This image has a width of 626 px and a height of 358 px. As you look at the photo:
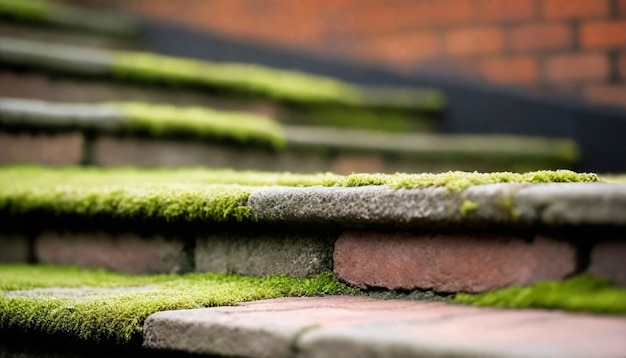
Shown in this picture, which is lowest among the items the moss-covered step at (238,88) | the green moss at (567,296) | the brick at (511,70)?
the green moss at (567,296)

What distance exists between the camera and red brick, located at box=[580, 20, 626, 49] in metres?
3.22

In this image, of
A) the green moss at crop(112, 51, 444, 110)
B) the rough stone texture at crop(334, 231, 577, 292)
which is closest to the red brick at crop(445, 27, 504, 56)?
the green moss at crop(112, 51, 444, 110)

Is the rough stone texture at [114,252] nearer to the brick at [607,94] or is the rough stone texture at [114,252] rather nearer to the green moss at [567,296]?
the green moss at [567,296]

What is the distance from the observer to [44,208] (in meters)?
1.91

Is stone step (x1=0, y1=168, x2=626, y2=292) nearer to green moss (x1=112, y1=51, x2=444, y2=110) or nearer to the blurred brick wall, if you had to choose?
green moss (x1=112, y1=51, x2=444, y2=110)

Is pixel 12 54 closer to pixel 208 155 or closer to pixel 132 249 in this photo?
pixel 208 155

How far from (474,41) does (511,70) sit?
0.74ft

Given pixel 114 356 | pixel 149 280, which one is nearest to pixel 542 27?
pixel 149 280

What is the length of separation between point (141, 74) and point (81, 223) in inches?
46.3

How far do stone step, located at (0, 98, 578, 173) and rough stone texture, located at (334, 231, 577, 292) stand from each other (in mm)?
1264

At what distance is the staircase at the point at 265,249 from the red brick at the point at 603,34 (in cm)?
145

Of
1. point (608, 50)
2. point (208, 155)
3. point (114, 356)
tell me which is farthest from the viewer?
point (608, 50)

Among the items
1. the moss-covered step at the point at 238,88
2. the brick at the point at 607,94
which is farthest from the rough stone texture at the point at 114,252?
the brick at the point at 607,94

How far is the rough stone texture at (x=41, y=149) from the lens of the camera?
95.4 inches
